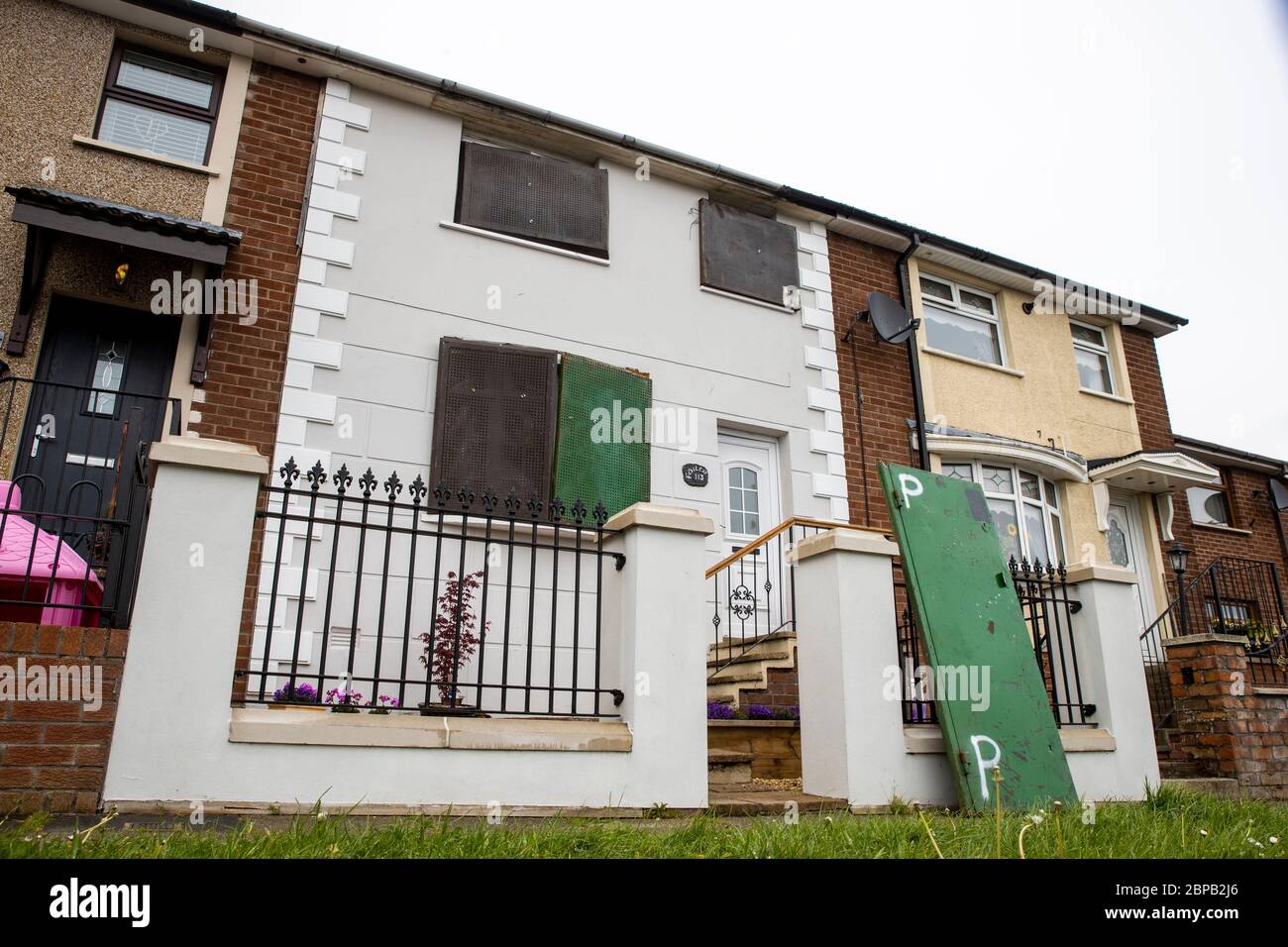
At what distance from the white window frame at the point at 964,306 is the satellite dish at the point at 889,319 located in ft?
3.04

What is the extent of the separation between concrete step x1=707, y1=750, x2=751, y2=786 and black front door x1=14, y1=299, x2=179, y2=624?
4.55 m

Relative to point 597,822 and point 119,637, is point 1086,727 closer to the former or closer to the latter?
point 597,822

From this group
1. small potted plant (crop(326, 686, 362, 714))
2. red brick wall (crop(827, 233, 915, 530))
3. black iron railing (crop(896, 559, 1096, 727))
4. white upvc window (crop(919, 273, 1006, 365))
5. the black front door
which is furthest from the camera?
white upvc window (crop(919, 273, 1006, 365))

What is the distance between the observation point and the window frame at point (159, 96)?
8203 mm

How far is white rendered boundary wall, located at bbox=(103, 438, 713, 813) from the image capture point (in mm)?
3969

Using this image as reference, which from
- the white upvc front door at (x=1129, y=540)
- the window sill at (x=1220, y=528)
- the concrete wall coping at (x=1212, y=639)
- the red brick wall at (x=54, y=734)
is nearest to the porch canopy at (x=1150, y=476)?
the white upvc front door at (x=1129, y=540)

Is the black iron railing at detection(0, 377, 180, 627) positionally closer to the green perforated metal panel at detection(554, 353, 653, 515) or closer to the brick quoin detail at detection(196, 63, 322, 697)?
the brick quoin detail at detection(196, 63, 322, 697)

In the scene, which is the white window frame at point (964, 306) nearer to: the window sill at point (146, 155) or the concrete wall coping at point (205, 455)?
the window sill at point (146, 155)

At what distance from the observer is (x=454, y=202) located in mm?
9312

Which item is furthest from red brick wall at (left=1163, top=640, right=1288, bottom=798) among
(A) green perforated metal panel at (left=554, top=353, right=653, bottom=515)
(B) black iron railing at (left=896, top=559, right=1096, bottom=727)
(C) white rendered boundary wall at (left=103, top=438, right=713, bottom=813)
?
(C) white rendered boundary wall at (left=103, top=438, right=713, bottom=813)

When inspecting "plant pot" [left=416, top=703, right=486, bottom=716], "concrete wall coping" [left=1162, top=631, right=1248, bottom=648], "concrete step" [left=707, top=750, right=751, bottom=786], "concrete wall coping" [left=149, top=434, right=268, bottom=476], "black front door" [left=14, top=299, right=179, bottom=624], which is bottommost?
"concrete step" [left=707, top=750, right=751, bottom=786]

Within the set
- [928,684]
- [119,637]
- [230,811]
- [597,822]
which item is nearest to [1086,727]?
[928,684]
